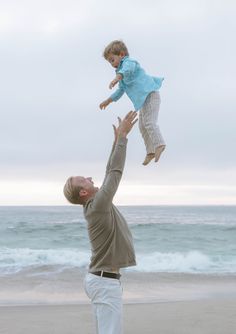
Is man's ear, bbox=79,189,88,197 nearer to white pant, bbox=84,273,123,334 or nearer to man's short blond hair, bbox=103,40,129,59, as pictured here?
white pant, bbox=84,273,123,334

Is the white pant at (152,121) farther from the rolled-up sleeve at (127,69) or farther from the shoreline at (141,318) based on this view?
the shoreline at (141,318)

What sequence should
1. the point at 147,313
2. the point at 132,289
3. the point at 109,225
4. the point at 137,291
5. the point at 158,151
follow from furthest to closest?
1. the point at 132,289
2. the point at 137,291
3. the point at 147,313
4. the point at 158,151
5. the point at 109,225

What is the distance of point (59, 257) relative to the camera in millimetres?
20828

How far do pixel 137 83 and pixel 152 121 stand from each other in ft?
1.00

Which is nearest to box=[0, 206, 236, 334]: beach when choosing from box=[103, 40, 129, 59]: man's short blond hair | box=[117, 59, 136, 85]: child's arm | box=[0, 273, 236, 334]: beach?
box=[0, 273, 236, 334]: beach

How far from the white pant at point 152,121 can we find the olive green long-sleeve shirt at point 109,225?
43 cm

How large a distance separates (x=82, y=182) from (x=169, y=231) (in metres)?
31.9

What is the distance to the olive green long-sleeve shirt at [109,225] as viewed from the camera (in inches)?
160

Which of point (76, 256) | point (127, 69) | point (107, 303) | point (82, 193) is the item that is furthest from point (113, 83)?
point (76, 256)

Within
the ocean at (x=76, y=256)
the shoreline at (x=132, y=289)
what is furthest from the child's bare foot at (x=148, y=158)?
the ocean at (x=76, y=256)

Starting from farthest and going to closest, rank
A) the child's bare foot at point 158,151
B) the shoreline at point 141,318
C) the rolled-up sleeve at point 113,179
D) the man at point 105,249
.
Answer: the shoreline at point 141,318
the child's bare foot at point 158,151
the man at point 105,249
the rolled-up sleeve at point 113,179

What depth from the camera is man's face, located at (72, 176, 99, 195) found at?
420 centimetres

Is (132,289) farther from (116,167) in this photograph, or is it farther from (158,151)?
(116,167)

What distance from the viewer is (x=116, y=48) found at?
14.1 ft
